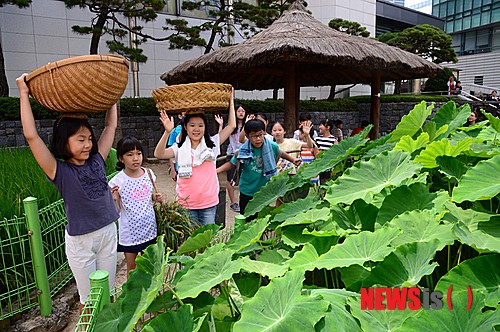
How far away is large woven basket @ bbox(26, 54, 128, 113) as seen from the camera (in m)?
1.82

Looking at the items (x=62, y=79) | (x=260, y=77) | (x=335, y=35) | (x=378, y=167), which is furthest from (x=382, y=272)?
(x=260, y=77)

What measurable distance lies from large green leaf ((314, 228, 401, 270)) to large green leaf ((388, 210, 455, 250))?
50mm

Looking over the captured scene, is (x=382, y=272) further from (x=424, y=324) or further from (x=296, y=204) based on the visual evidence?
(x=296, y=204)

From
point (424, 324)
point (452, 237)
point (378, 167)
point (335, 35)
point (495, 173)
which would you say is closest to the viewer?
point (424, 324)

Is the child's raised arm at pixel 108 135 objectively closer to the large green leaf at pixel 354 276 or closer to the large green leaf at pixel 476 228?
the large green leaf at pixel 354 276

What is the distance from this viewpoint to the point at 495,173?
3.68 feet

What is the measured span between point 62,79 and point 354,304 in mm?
1660

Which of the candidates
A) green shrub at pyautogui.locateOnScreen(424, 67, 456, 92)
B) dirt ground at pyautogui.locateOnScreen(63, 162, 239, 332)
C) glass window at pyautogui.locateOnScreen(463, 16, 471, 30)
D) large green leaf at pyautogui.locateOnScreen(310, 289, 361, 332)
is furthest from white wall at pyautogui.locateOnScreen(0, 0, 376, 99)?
glass window at pyautogui.locateOnScreen(463, 16, 471, 30)

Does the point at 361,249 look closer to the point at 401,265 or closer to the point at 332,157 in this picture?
the point at 401,265

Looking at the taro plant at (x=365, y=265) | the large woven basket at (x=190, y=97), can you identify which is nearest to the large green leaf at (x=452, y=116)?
the taro plant at (x=365, y=265)

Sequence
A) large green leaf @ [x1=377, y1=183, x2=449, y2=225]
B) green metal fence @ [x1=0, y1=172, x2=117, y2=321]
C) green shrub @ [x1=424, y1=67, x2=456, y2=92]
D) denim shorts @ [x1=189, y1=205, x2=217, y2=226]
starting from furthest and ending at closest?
1. green shrub @ [x1=424, y1=67, x2=456, y2=92]
2. denim shorts @ [x1=189, y1=205, x2=217, y2=226]
3. green metal fence @ [x1=0, y1=172, x2=117, y2=321]
4. large green leaf @ [x1=377, y1=183, x2=449, y2=225]

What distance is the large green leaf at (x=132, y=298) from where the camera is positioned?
106 cm

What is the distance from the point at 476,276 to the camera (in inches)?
35.0

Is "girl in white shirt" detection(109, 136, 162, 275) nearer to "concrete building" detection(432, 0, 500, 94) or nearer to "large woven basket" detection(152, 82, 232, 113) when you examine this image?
"large woven basket" detection(152, 82, 232, 113)
